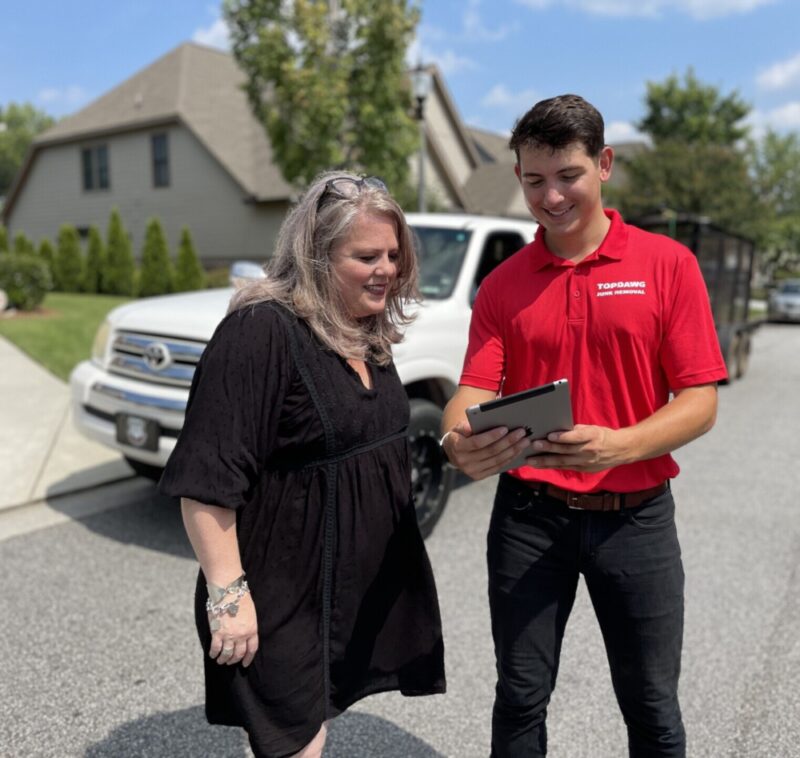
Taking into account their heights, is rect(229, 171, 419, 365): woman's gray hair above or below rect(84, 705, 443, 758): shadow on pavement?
above

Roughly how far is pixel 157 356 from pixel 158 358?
1 cm

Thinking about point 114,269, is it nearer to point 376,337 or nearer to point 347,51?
point 347,51

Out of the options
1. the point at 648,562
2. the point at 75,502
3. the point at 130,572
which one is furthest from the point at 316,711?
the point at 75,502

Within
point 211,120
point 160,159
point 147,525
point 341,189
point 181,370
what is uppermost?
point 211,120

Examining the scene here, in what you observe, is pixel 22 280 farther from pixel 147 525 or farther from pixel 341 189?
pixel 341 189

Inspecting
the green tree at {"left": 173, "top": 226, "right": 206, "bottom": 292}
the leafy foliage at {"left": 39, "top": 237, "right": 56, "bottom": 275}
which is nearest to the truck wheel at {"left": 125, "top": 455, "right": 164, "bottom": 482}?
the green tree at {"left": 173, "top": 226, "right": 206, "bottom": 292}

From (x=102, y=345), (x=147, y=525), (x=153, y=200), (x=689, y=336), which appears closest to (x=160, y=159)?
(x=153, y=200)

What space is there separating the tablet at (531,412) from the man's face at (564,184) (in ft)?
1.60

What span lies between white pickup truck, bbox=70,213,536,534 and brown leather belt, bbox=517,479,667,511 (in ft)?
7.61

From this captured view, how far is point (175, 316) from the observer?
467 cm

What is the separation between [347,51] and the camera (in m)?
15.6

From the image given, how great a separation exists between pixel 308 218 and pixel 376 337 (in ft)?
1.21

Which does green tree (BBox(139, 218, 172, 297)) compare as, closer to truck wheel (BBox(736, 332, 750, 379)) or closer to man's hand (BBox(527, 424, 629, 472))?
truck wheel (BBox(736, 332, 750, 379))

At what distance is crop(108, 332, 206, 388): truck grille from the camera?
14.8 ft
